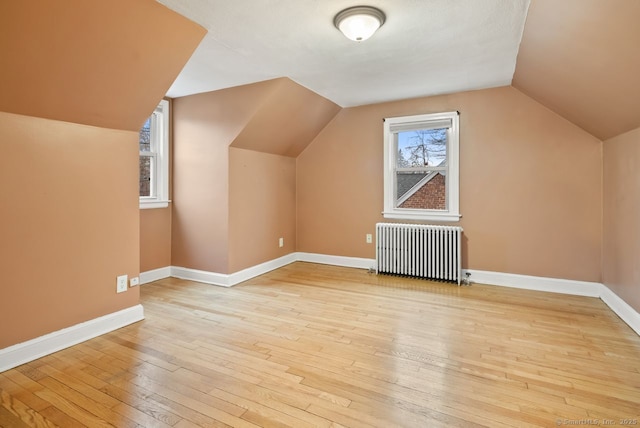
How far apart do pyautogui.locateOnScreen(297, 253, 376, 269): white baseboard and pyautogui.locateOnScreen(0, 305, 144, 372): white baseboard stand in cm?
273

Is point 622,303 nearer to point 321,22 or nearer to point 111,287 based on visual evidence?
point 321,22

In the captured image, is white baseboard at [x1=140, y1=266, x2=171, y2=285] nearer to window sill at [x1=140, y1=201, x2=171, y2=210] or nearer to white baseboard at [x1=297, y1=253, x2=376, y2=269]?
window sill at [x1=140, y1=201, x2=171, y2=210]

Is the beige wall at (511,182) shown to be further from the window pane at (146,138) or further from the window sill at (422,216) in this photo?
the window pane at (146,138)

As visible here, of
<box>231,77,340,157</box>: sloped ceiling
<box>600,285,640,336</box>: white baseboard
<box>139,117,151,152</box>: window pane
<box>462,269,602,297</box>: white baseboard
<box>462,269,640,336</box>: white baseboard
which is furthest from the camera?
Result: <box>139,117,151,152</box>: window pane

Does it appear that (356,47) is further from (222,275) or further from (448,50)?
(222,275)

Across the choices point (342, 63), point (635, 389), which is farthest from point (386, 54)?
point (635, 389)

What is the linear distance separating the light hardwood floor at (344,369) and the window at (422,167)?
145 centimetres

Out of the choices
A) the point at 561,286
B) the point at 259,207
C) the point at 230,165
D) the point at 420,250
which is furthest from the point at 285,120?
the point at 561,286

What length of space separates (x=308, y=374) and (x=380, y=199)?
3.04 metres

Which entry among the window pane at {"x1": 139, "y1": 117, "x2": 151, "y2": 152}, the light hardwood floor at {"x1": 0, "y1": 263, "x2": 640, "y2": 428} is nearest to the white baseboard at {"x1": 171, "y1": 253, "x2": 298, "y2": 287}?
the light hardwood floor at {"x1": 0, "y1": 263, "x2": 640, "y2": 428}

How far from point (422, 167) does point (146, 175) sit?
3682 millimetres

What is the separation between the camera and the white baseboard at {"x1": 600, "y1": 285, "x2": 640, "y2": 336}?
2.66 meters

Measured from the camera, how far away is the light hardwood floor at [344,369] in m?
1.70

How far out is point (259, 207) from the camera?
454 cm
